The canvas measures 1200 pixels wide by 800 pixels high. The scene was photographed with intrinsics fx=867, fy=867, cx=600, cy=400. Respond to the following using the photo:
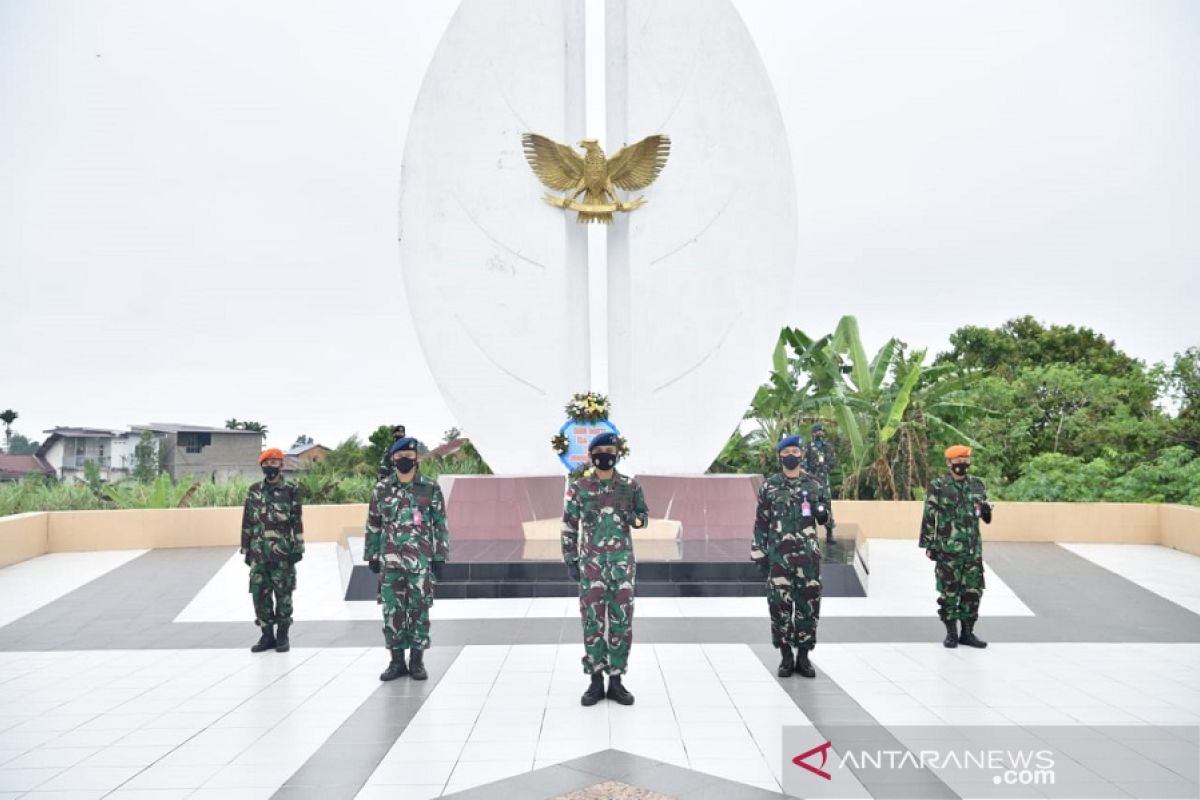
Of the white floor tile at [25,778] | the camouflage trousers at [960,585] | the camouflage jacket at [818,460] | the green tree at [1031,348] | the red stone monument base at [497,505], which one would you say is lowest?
the white floor tile at [25,778]

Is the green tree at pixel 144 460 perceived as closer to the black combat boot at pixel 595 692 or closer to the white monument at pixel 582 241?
the white monument at pixel 582 241

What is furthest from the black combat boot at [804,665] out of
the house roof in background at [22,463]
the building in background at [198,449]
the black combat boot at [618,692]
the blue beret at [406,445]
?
the house roof in background at [22,463]

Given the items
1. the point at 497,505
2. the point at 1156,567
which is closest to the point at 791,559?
the point at 497,505

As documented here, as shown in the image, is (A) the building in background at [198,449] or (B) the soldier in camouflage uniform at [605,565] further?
(A) the building in background at [198,449]

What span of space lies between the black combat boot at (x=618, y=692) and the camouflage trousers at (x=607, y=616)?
0.13 ft

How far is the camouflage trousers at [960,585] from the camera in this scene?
5660 mm

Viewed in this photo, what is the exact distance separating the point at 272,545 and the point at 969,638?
4.58 m

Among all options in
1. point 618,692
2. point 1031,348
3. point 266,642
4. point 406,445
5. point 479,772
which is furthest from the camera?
point 1031,348

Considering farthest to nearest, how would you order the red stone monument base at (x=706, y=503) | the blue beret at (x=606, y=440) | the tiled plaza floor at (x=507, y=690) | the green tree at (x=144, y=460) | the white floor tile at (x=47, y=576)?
the green tree at (x=144, y=460) < the red stone monument base at (x=706, y=503) < the white floor tile at (x=47, y=576) < the blue beret at (x=606, y=440) < the tiled plaza floor at (x=507, y=690)

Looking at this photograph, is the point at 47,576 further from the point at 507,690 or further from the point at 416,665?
the point at 507,690

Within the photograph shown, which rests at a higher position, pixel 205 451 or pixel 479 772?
pixel 205 451

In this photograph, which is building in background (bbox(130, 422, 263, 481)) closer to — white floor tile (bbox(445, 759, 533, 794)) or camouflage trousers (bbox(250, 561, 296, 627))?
camouflage trousers (bbox(250, 561, 296, 627))

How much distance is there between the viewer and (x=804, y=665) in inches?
191

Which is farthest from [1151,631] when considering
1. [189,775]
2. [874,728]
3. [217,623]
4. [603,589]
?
[217,623]
